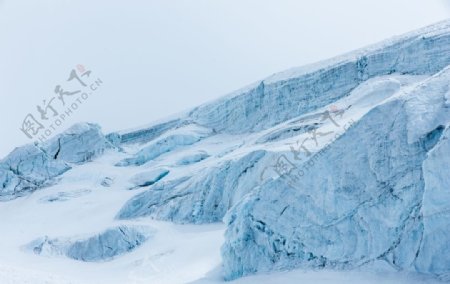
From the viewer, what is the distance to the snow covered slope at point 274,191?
11.9 metres

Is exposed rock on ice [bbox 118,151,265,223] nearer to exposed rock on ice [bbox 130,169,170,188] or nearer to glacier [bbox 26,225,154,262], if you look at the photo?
glacier [bbox 26,225,154,262]

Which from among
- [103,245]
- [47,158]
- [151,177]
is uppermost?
[47,158]

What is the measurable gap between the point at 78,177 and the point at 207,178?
22095 mm

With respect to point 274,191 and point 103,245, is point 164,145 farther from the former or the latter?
point 274,191

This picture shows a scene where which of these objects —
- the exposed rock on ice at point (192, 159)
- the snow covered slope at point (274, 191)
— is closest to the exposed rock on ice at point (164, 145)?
the snow covered slope at point (274, 191)

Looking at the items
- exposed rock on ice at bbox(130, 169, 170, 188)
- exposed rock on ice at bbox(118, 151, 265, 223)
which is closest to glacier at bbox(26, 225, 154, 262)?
exposed rock on ice at bbox(118, 151, 265, 223)

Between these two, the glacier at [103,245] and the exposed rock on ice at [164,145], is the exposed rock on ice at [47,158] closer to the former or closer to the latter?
the exposed rock on ice at [164,145]

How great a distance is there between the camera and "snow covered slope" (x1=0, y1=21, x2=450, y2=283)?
11859mm

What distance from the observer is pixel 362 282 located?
11.1 metres

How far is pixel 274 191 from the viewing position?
1416 cm

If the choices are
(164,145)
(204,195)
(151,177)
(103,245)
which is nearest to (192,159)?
(151,177)

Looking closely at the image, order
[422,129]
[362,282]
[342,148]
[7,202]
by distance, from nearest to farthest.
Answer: [362,282], [422,129], [342,148], [7,202]

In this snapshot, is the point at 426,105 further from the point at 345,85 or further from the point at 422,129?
the point at 345,85

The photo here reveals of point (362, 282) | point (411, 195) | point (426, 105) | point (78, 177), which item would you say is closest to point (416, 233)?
point (411, 195)
